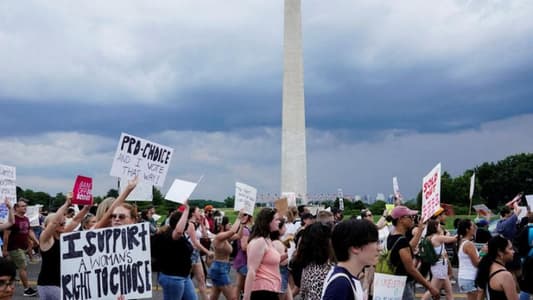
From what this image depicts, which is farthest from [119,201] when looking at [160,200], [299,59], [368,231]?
[160,200]

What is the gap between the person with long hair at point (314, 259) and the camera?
661 centimetres

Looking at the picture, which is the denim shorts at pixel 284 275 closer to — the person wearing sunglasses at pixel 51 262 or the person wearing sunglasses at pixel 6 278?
the person wearing sunglasses at pixel 51 262

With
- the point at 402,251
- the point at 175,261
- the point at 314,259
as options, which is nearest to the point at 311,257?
the point at 314,259

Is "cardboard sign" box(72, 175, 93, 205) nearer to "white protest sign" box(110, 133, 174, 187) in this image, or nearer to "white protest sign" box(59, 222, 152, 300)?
"white protest sign" box(59, 222, 152, 300)

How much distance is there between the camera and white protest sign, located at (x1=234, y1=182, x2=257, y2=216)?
11133mm

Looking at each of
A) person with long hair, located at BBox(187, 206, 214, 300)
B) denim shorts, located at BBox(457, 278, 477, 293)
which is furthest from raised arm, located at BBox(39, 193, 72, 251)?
denim shorts, located at BBox(457, 278, 477, 293)

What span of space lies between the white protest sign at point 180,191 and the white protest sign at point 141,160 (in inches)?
9.9

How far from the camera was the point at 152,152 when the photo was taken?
808 cm

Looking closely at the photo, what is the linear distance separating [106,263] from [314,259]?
2.00 m

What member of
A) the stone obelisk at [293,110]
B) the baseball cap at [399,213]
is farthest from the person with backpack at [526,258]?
the stone obelisk at [293,110]

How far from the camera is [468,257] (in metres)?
9.25

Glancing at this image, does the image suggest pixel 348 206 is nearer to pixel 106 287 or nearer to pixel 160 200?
pixel 160 200

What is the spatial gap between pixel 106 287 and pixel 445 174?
8590 centimetres

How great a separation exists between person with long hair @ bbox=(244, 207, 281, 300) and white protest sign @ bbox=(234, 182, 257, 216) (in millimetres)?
3847
